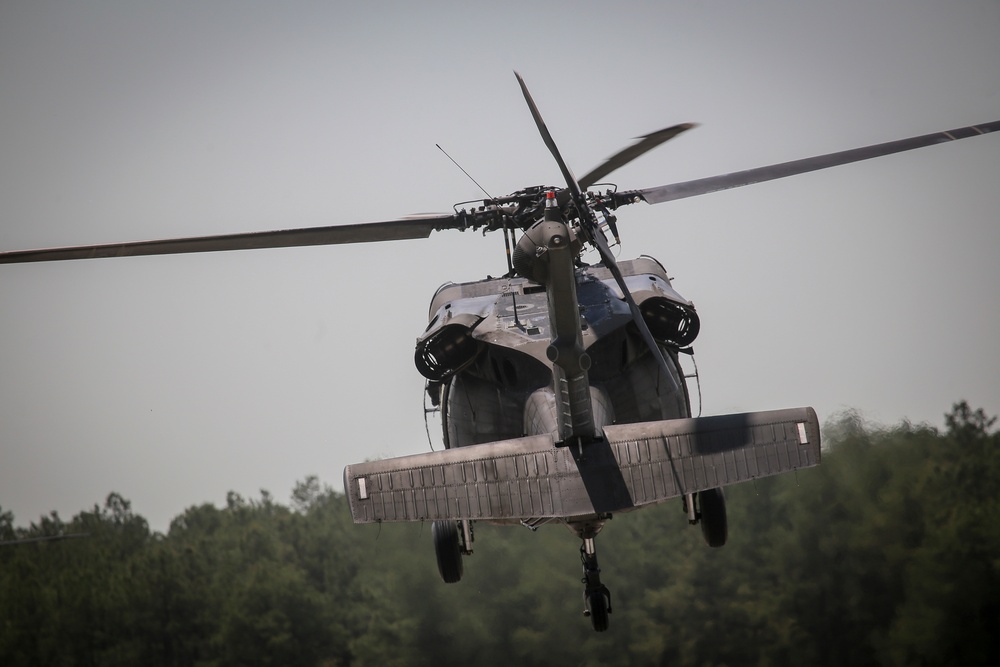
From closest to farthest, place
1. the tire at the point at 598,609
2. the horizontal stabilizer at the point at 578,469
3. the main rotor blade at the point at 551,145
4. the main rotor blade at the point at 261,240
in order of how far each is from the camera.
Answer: the main rotor blade at the point at 551,145 → the main rotor blade at the point at 261,240 → the horizontal stabilizer at the point at 578,469 → the tire at the point at 598,609

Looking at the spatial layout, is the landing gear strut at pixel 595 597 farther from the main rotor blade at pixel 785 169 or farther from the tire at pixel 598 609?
the main rotor blade at pixel 785 169

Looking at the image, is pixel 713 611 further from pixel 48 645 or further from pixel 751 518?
pixel 48 645

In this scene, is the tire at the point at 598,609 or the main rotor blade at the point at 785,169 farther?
the tire at the point at 598,609

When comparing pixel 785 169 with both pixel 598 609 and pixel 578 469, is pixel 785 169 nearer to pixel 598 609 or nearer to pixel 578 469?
pixel 578 469

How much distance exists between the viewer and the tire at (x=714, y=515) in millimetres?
14555

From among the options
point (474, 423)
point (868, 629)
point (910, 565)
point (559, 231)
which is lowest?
point (868, 629)

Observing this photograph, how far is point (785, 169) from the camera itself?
36.3ft

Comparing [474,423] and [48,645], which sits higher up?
[474,423]

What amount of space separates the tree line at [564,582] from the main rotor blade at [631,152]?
867 inches

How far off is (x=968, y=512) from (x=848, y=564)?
384 centimetres

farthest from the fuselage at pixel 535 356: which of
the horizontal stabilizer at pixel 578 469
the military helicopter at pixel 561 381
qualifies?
the horizontal stabilizer at pixel 578 469

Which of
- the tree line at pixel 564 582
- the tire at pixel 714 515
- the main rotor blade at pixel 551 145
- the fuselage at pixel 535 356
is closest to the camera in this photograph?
the main rotor blade at pixel 551 145

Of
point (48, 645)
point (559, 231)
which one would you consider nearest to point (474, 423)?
point (559, 231)

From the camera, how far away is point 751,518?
34812 millimetres
